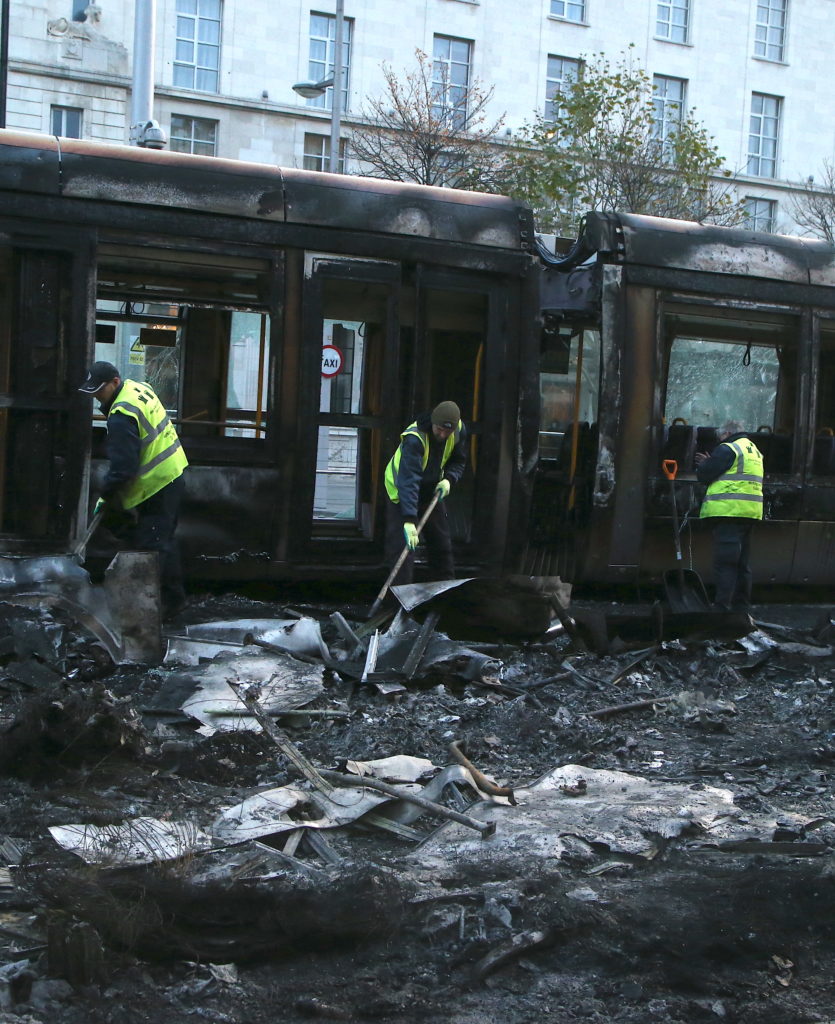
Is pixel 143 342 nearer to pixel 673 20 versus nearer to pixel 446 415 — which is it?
pixel 446 415

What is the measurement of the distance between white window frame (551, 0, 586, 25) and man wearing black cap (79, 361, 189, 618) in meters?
33.8

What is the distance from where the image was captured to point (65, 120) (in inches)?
→ 1229

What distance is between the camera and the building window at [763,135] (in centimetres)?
4066

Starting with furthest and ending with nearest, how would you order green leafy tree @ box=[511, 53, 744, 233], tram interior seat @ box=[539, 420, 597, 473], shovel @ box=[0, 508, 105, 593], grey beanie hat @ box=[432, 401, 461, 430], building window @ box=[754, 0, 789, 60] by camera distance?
1. building window @ box=[754, 0, 789, 60]
2. green leafy tree @ box=[511, 53, 744, 233]
3. tram interior seat @ box=[539, 420, 597, 473]
4. grey beanie hat @ box=[432, 401, 461, 430]
5. shovel @ box=[0, 508, 105, 593]

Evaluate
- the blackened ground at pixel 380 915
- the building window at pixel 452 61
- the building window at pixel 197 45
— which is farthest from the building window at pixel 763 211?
the blackened ground at pixel 380 915

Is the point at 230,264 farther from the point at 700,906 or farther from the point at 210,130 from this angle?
the point at 210,130

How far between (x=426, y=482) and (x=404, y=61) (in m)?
29.5

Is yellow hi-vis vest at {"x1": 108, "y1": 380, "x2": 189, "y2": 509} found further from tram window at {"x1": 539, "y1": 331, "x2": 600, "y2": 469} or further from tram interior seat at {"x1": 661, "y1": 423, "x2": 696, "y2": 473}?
tram interior seat at {"x1": 661, "y1": 423, "x2": 696, "y2": 473}

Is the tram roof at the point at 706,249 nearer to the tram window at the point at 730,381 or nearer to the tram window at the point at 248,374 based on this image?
the tram window at the point at 730,381

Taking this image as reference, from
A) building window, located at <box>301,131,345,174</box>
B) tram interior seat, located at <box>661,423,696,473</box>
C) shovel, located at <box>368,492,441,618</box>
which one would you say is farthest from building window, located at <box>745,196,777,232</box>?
shovel, located at <box>368,492,441,618</box>

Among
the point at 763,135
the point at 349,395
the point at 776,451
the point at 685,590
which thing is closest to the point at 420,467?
the point at 349,395

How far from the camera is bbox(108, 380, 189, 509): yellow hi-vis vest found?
765cm

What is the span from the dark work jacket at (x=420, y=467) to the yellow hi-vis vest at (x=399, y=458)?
26mm

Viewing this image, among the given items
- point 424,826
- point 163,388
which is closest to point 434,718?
point 424,826
